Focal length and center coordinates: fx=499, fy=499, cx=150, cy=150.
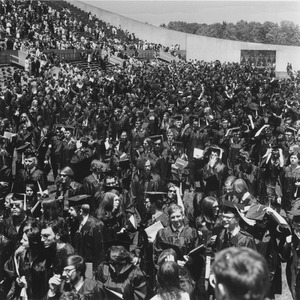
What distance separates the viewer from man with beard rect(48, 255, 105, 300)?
13.6 ft

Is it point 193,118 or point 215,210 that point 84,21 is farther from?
point 215,210

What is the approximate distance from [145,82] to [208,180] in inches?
567

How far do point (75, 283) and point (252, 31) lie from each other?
114805 mm

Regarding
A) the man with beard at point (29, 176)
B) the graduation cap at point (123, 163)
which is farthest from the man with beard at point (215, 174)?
the man with beard at point (29, 176)

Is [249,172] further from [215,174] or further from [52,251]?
[52,251]

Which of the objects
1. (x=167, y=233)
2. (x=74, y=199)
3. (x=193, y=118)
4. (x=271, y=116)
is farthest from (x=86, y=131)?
(x=167, y=233)

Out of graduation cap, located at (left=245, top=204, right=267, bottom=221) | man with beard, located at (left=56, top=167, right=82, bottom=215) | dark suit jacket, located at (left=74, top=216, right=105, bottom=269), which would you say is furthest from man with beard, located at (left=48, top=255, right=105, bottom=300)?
man with beard, located at (left=56, top=167, right=82, bottom=215)

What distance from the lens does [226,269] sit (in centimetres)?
238

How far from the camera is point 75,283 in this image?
164 inches

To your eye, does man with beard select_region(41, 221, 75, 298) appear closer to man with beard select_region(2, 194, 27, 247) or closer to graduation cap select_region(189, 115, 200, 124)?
man with beard select_region(2, 194, 27, 247)

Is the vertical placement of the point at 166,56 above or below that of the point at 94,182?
Result: above

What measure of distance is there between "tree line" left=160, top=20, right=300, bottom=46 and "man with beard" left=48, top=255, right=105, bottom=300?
295 feet

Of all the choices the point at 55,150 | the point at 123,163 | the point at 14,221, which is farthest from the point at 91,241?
the point at 55,150

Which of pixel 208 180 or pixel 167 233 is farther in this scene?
pixel 208 180
